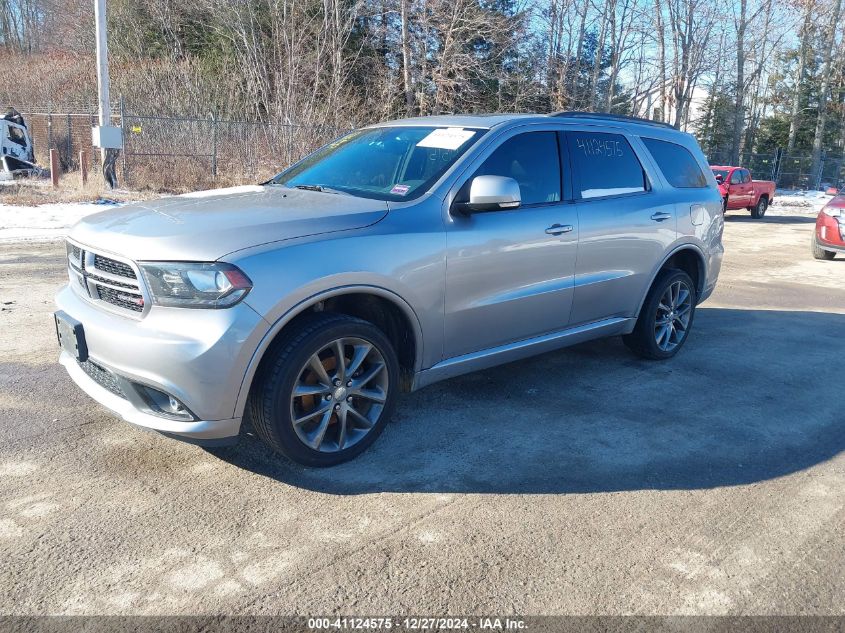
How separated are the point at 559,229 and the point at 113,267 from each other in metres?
2.68

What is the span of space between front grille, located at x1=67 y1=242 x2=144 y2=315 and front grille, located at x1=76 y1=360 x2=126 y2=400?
322mm

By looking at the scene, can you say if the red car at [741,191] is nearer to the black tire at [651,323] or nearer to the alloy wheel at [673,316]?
the alloy wheel at [673,316]

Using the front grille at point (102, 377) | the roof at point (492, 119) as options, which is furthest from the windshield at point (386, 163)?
the front grille at point (102, 377)

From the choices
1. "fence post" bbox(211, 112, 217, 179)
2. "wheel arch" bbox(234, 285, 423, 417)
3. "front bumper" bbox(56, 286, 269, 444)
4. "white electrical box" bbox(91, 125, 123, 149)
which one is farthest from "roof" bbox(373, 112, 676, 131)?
"fence post" bbox(211, 112, 217, 179)

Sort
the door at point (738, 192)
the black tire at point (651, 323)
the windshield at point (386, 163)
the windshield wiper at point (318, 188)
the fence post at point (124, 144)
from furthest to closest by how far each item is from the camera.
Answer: the door at point (738, 192) → the fence post at point (124, 144) → the black tire at point (651, 323) → the windshield wiper at point (318, 188) → the windshield at point (386, 163)

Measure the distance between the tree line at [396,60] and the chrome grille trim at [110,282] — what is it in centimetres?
2123

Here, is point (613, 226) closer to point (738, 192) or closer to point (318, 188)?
point (318, 188)

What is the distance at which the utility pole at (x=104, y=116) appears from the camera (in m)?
18.0

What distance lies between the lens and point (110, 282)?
11.5 ft

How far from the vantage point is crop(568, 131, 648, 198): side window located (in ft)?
16.4

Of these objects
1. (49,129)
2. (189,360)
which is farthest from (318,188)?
(49,129)

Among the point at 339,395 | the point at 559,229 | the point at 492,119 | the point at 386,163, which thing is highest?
the point at 492,119

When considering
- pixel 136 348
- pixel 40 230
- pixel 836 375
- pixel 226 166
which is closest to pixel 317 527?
pixel 136 348

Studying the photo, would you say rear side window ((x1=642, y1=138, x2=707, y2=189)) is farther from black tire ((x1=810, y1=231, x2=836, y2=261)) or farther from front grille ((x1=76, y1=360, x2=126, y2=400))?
black tire ((x1=810, y1=231, x2=836, y2=261))
